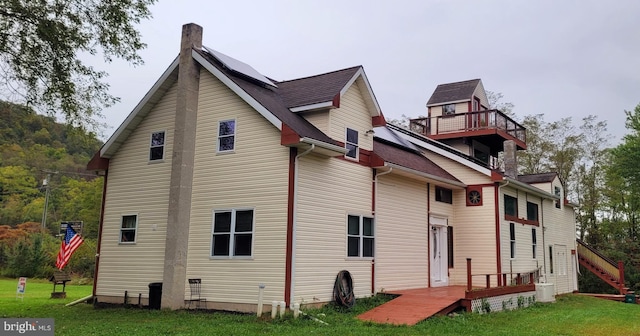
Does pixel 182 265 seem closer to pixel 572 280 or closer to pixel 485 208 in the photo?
pixel 485 208

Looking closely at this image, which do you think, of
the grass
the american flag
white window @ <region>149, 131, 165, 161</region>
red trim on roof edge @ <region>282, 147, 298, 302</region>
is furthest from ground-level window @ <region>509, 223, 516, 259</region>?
the american flag

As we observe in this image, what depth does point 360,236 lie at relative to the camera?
48.5 ft

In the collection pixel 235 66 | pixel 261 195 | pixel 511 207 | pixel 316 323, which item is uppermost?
pixel 235 66

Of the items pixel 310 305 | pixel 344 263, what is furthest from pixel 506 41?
pixel 310 305

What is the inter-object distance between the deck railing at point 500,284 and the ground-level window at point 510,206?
2.47 m

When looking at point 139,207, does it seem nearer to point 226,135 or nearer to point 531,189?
point 226,135

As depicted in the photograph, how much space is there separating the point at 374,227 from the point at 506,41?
11.8 m

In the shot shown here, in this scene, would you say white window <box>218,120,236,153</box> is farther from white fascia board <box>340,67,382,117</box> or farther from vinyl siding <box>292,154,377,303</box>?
white fascia board <box>340,67,382,117</box>

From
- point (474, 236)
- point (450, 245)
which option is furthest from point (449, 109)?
point (450, 245)

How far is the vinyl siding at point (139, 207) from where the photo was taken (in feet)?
48.5

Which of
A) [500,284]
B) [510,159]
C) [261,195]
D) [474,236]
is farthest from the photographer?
[510,159]

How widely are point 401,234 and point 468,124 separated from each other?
9.22 metres

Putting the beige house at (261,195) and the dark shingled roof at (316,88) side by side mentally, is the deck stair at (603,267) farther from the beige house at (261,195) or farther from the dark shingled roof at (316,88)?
the dark shingled roof at (316,88)

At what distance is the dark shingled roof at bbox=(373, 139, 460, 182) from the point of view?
16938 mm
